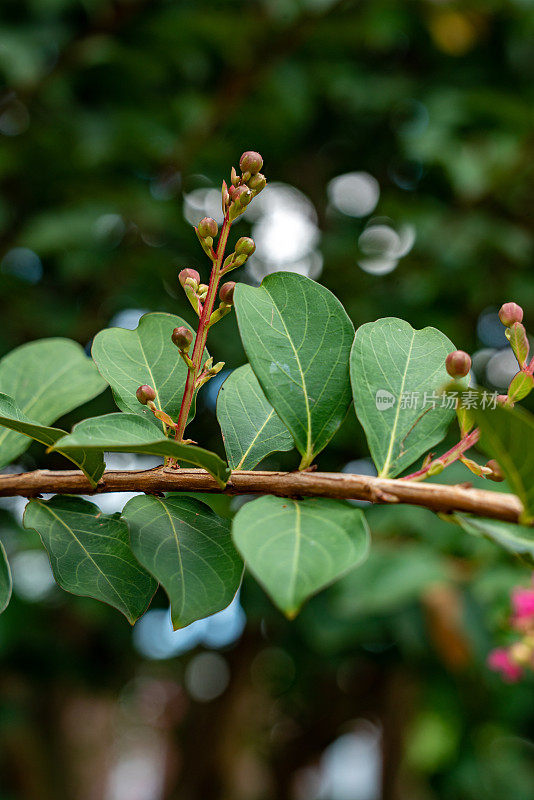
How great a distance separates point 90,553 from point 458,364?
0.74 feet

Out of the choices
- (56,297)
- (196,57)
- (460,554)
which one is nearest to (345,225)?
(196,57)

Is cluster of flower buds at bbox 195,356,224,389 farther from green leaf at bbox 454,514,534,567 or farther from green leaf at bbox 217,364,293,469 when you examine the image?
green leaf at bbox 454,514,534,567

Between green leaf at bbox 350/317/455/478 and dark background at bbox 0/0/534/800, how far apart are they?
110cm

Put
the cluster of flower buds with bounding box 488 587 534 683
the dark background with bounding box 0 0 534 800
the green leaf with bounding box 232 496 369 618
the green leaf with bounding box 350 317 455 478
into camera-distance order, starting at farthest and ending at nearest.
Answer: the dark background with bounding box 0 0 534 800
the cluster of flower buds with bounding box 488 587 534 683
the green leaf with bounding box 350 317 455 478
the green leaf with bounding box 232 496 369 618

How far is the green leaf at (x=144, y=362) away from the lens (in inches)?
15.5

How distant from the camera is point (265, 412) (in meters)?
0.41

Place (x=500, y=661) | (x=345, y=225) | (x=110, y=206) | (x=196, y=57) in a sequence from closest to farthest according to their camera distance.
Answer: (x=500, y=661) → (x=110, y=206) → (x=196, y=57) → (x=345, y=225)

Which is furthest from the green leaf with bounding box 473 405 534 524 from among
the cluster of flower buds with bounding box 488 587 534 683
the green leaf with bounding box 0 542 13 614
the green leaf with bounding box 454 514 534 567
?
the cluster of flower buds with bounding box 488 587 534 683

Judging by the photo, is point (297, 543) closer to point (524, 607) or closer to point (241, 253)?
point (241, 253)

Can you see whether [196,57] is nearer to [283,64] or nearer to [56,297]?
[283,64]

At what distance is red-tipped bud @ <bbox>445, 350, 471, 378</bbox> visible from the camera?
333 mm

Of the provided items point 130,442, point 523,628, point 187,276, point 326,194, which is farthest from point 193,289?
point 326,194

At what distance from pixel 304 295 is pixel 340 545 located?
152 mm

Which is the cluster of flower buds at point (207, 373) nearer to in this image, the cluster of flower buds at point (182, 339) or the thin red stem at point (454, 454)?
the cluster of flower buds at point (182, 339)
